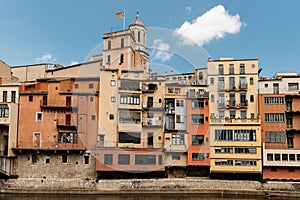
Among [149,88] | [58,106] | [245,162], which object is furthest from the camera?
[149,88]

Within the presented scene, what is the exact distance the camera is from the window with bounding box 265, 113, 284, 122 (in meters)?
44.0

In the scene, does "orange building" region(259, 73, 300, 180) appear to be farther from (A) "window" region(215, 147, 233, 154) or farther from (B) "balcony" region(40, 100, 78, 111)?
(B) "balcony" region(40, 100, 78, 111)

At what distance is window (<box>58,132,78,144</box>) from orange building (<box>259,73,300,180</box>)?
22313 millimetres

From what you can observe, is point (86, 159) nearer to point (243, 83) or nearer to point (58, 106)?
point (58, 106)

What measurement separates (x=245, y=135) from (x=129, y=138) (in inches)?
545

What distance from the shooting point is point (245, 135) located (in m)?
43.6

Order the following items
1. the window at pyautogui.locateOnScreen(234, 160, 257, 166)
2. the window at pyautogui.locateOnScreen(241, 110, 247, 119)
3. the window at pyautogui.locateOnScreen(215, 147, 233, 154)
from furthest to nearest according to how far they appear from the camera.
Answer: the window at pyautogui.locateOnScreen(241, 110, 247, 119) → the window at pyautogui.locateOnScreen(215, 147, 233, 154) → the window at pyautogui.locateOnScreen(234, 160, 257, 166)

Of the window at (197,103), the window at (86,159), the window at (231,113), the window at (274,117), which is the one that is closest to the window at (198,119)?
the window at (197,103)

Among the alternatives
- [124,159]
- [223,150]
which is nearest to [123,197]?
[124,159]

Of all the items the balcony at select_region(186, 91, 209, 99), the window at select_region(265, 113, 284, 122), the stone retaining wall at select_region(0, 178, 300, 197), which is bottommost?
the stone retaining wall at select_region(0, 178, 300, 197)

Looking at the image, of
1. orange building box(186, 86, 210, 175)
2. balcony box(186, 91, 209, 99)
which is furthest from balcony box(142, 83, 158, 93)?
orange building box(186, 86, 210, 175)

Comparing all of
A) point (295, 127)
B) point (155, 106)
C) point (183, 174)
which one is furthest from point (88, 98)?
point (295, 127)

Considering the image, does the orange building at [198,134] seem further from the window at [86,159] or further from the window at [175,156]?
the window at [86,159]

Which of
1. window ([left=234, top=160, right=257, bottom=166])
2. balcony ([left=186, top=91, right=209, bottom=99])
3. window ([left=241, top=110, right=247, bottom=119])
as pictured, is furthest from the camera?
window ([left=241, top=110, right=247, bottom=119])
